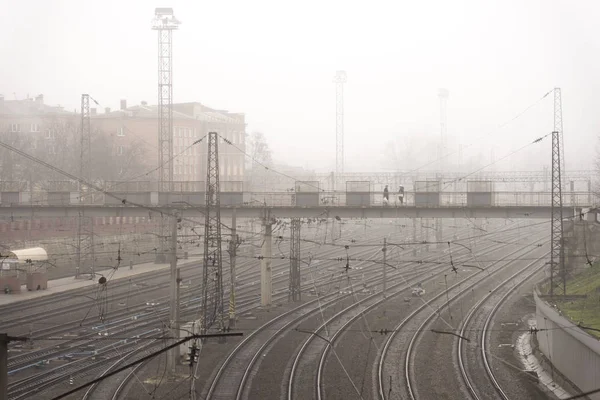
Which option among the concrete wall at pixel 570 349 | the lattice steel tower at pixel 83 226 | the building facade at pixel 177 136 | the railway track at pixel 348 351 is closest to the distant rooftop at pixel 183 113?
the building facade at pixel 177 136

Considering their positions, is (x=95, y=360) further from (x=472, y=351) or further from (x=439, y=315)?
(x=439, y=315)

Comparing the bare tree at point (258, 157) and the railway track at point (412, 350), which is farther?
the bare tree at point (258, 157)

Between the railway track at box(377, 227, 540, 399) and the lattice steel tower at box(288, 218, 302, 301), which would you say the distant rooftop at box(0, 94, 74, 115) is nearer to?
the lattice steel tower at box(288, 218, 302, 301)

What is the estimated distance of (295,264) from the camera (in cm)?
2620

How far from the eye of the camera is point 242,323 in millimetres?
23109

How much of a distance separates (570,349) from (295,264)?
12.2 meters

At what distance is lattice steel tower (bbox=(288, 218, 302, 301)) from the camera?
1025 inches

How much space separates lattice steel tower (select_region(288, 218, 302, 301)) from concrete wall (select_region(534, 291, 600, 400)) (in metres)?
9.53

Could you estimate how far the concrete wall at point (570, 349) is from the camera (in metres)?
13.9

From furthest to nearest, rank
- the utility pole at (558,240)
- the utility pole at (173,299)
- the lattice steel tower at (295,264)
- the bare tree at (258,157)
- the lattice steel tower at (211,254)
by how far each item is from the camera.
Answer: the bare tree at (258,157) → the lattice steel tower at (295,264) → the utility pole at (558,240) → the lattice steel tower at (211,254) → the utility pole at (173,299)

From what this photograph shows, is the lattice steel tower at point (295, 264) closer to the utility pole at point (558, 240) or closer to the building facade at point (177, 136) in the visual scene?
the utility pole at point (558, 240)

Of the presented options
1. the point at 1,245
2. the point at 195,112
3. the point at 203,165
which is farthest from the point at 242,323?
the point at 195,112

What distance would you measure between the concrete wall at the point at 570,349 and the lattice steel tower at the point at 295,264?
953 cm

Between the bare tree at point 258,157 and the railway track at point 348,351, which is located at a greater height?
the bare tree at point 258,157
